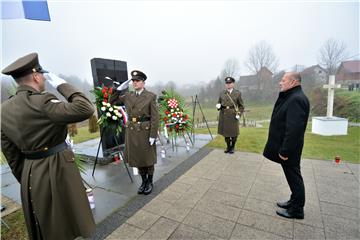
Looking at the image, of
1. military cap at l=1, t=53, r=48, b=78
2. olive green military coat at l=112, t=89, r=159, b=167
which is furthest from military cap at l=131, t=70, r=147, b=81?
military cap at l=1, t=53, r=48, b=78

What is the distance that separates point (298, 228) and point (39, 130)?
2783 mm

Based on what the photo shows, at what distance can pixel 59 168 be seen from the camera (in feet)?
4.97

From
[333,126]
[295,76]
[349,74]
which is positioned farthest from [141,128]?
[349,74]

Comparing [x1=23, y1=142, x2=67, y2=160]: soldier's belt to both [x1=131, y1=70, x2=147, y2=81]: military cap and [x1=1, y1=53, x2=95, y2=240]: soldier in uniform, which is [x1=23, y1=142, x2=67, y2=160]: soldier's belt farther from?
[x1=131, y1=70, x2=147, y2=81]: military cap

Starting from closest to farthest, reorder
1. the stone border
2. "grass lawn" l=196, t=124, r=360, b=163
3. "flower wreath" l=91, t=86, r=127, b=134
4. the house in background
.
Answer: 1. the stone border
2. "flower wreath" l=91, t=86, r=127, b=134
3. "grass lawn" l=196, t=124, r=360, b=163
4. the house in background

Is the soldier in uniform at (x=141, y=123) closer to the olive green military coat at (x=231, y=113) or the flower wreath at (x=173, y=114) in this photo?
the flower wreath at (x=173, y=114)

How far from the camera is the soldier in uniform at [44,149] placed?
4.40ft

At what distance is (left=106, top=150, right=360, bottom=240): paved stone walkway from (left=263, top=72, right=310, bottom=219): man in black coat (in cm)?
28

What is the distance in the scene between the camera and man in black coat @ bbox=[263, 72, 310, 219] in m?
2.12

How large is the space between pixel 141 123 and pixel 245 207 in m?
1.90

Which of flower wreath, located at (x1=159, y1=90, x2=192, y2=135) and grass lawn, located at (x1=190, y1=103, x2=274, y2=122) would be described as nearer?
flower wreath, located at (x1=159, y1=90, x2=192, y2=135)

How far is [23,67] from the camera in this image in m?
1.33

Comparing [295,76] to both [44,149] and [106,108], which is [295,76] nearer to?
[44,149]

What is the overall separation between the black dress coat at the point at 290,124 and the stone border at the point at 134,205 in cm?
188
